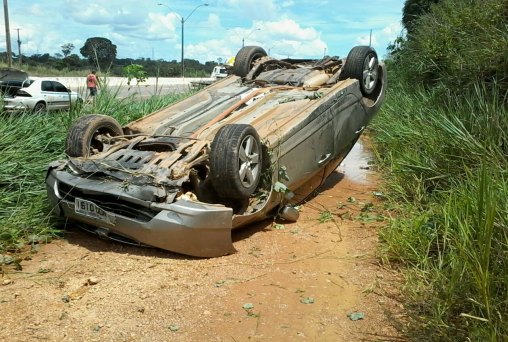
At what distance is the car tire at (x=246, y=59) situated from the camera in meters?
7.17

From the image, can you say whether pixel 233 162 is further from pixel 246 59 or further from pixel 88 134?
pixel 246 59

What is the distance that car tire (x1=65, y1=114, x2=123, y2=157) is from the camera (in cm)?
501

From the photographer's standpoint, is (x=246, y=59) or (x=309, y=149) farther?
(x=246, y=59)

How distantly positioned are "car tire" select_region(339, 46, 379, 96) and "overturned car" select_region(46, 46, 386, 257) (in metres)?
0.01

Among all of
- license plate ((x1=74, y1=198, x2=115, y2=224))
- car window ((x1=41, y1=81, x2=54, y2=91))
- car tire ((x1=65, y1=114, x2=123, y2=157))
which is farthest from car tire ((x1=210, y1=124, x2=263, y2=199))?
car window ((x1=41, y1=81, x2=54, y2=91))

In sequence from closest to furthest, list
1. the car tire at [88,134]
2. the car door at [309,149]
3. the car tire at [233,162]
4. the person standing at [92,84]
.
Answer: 1. the car tire at [233,162]
2. the car tire at [88,134]
3. the car door at [309,149]
4. the person standing at [92,84]

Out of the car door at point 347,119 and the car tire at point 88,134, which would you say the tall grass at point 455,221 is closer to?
the car door at point 347,119

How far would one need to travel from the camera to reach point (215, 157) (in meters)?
4.36

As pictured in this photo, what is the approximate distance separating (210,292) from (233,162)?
3.71 feet

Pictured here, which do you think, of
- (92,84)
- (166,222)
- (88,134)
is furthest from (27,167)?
(92,84)

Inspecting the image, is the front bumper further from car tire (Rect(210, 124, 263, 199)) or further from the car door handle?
the car door handle

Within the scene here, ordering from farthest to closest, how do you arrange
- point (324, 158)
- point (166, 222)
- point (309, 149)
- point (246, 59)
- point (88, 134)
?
point (246, 59)
point (324, 158)
point (309, 149)
point (88, 134)
point (166, 222)

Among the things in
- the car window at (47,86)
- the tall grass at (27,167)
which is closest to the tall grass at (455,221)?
the tall grass at (27,167)

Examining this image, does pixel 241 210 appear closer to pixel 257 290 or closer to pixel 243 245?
pixel 243 245
